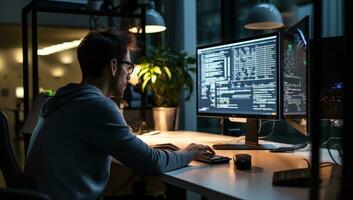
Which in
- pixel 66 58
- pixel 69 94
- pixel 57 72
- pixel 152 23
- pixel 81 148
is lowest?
pixel 81 148

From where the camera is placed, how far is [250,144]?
2283mm

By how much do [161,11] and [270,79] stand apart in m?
2.56

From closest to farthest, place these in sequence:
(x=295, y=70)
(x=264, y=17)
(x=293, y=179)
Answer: (x=293, y=179)
(x=295, y=70)
(x=264, y=17)

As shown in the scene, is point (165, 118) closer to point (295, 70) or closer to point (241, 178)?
point (295, 70)

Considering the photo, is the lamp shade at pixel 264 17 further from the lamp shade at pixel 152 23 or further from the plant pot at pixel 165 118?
the plant pot at pixel 165 118

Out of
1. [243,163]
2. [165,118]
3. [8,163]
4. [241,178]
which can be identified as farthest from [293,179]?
[165,118]

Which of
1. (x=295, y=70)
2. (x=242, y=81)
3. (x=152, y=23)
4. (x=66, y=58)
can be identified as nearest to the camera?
(x=295, y=70)

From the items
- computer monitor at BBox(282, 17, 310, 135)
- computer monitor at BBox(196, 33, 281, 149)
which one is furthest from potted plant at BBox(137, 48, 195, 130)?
computer monitor at BBox(282, 17, 310, 135)

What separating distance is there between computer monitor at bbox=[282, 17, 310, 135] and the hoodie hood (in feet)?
2.84

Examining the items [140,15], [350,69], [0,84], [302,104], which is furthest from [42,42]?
[350,69]

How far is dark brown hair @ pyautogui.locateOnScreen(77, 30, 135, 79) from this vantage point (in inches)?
67.3

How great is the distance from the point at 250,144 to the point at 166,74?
1.14 metres

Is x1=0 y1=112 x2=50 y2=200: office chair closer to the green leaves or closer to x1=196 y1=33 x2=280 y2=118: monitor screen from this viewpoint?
x1=196 y1=33 x2=280 y2=118: monitor screen

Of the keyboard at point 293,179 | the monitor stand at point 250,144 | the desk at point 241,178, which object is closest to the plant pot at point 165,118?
the monitor stand at point 250,144
